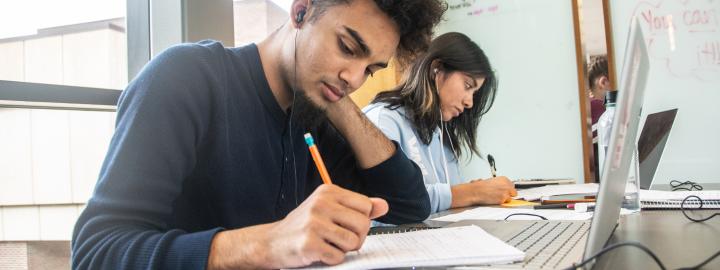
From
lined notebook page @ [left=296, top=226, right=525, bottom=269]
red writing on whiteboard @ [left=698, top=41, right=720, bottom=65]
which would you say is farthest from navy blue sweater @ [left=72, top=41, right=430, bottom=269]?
red writing on whiteboard @ [left=698, top=41, right=720, bottom=65]

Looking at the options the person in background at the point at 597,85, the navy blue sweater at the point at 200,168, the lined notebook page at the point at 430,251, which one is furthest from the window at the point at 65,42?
the person in background at the point at 597,85

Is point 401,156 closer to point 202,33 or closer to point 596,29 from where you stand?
point 202,33

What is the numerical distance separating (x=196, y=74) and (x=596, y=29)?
83.3 inches

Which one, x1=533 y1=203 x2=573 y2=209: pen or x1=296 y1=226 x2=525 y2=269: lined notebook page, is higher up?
x1=296 y1=226 x2=525 y2=269: lined notebook page

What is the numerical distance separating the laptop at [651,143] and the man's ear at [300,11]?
105cm

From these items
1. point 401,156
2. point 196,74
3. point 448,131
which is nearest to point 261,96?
point 196,74

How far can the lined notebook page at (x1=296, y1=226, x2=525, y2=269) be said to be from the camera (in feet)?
1.89

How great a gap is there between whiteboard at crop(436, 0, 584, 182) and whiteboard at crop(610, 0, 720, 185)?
1.12 ft

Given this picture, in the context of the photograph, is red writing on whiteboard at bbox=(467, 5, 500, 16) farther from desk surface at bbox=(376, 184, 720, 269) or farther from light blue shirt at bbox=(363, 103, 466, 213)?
desk surface at bbox=(376, 184, 720, 269)

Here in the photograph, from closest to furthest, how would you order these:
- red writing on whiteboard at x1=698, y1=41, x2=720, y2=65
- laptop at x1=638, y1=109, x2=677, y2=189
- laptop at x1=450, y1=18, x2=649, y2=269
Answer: laptop at x1=450, y1=18, x2=649, y2=269 < laptop at x1=638, y1=109, x2=677, y2=189 < red writing on whiteboard at x1=698, y1=41, x2=720, y2=65

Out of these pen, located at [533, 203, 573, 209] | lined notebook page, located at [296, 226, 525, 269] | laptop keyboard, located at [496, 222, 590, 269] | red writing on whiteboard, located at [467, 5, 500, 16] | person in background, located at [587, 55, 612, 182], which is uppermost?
red writing on whiteboard, located at [467, 5, 500, 16]

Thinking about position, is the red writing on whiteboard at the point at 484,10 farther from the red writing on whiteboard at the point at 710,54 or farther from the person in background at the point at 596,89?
the red writing on whiteboard at the point at 710,54

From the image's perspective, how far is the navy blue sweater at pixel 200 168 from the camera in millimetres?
665

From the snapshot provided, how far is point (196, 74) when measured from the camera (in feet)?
2.83
